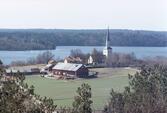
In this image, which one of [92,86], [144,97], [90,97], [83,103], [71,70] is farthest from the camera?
[71,70]

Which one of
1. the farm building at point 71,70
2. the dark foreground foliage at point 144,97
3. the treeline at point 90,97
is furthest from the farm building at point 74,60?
the dark foreground foliage at point 144,97

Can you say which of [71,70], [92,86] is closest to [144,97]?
[92,86]

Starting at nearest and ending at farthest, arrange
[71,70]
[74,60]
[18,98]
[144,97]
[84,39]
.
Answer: [18,98], [144,97], [71,70], [74,60], [84,39]

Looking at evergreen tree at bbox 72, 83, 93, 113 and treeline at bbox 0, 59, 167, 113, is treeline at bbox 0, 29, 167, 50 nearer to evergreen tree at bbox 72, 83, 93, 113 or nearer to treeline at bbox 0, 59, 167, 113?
treeline at bbox 0, 59, 167, 113

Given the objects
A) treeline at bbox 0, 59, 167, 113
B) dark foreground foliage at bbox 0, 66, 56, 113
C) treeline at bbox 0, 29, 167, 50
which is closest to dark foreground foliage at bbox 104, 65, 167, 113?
treeline at bbox 0, 59, 167, 113

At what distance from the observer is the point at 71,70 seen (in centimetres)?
3081

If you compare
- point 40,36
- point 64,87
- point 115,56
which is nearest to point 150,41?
point 40,36

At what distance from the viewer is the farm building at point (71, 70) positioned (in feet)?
98.3

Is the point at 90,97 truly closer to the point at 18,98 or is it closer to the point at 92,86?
the point at 18,98

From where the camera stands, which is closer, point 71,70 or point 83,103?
point 83,103

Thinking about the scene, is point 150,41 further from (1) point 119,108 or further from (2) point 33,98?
(2) point 33,98

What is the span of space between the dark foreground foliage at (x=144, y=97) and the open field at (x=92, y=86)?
1.16 m

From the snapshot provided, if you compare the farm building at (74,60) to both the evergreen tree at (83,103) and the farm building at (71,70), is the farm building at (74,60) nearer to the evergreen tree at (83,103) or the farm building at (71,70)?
the farm building at (71,70)

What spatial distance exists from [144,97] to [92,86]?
8.28 meters
